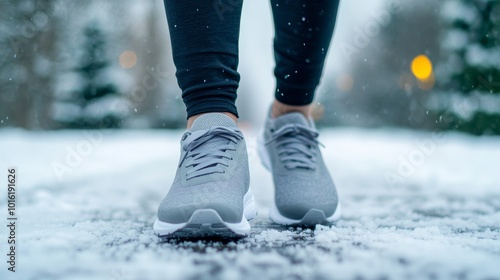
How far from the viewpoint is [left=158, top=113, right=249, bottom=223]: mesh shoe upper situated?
0.97 metres

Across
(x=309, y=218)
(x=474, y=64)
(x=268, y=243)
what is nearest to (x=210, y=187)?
(x=268, y=243)

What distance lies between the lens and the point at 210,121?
112 centimetres

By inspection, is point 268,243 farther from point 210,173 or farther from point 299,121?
point 299,121

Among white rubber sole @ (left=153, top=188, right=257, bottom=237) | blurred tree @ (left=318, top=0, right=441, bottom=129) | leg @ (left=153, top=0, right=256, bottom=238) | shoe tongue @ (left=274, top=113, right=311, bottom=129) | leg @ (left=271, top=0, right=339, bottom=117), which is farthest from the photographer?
blurred tree @ (left=318, top=0, right=441, bottom=129)

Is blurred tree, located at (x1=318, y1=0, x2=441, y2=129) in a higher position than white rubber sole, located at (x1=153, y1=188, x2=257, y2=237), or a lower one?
higher

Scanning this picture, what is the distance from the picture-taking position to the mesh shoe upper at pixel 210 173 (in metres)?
0.97

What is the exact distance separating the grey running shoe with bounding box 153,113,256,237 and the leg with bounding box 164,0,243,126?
46 millimetres

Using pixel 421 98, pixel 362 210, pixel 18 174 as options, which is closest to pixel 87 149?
pixel 18 174

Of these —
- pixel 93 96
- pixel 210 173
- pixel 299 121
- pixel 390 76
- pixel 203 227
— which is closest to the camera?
pixel 203 227

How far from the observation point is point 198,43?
3.60 feet

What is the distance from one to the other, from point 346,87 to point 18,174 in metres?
23.0

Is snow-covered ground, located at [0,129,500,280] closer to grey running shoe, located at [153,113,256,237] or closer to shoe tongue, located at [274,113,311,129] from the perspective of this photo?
grey running shoe, located at [153,113,256,237]

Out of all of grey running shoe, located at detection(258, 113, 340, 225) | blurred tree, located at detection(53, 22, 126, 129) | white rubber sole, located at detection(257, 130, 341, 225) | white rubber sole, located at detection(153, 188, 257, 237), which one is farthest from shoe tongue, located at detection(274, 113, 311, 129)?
blurred tree, located at detection(53, 22, 126, 129)

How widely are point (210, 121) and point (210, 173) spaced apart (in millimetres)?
139
